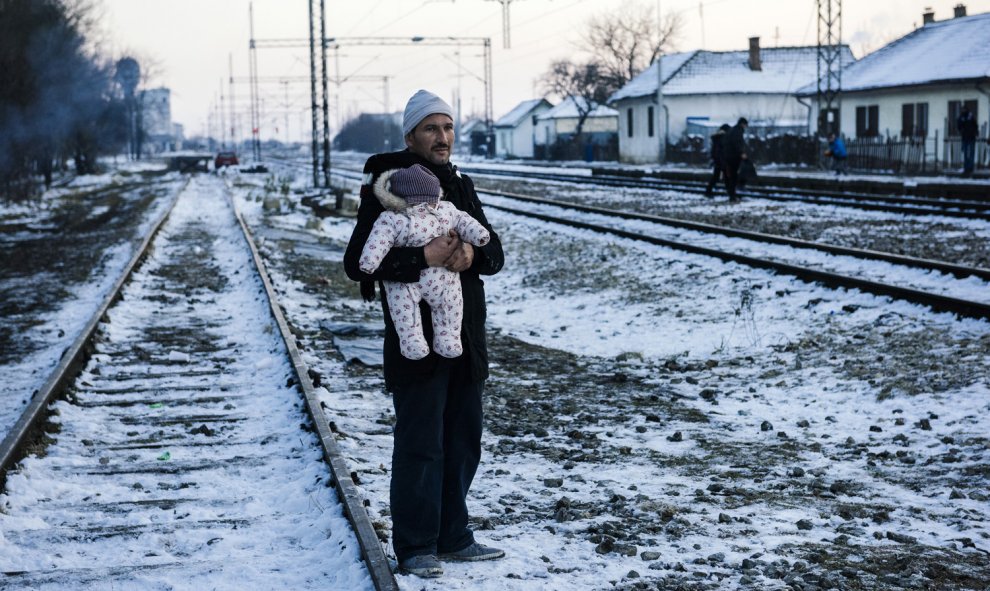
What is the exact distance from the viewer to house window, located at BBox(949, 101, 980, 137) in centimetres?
3591

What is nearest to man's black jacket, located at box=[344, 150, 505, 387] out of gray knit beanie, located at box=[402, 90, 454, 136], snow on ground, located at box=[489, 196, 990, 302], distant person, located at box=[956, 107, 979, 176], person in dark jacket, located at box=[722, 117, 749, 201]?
gray knit beanie, located at box=[402, 90, 454, 136]

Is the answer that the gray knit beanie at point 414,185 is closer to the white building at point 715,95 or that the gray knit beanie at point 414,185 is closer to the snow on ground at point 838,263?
the snow on ground at point 838,263

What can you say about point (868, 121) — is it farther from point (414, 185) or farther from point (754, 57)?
point (414, 185)

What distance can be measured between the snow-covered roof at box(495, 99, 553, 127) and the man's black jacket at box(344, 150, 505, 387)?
82.3 metres

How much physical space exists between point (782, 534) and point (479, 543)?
1354mm

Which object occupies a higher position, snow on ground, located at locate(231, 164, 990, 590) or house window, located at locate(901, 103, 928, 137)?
house window, located at locate(901, 103, 928, 137)

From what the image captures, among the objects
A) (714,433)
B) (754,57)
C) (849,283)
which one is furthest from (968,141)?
(754,57)

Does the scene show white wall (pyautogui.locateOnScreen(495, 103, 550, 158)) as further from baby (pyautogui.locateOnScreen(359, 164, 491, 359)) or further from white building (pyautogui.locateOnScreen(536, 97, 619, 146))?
baby (pyautogui.locateOnScreen(359, 164, 491, 359))

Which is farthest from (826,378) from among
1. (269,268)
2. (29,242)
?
(29,242)

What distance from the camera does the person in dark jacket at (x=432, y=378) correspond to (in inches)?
164

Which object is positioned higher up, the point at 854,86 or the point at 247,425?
the point at 854,86

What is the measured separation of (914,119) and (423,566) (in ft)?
129

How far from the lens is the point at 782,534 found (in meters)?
4.89

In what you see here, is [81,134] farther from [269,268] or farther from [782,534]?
[782,534]
